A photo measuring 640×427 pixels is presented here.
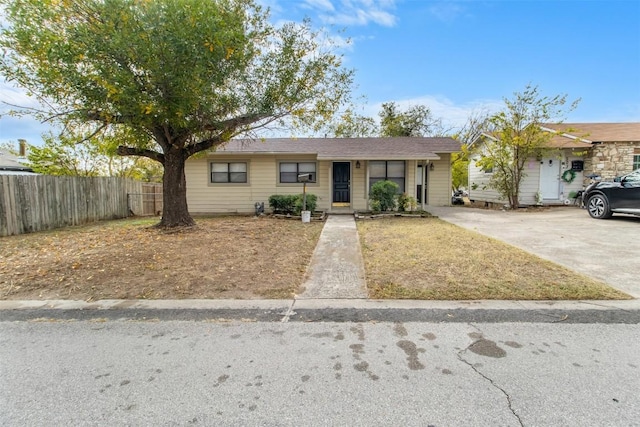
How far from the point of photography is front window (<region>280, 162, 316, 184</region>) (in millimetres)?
14500

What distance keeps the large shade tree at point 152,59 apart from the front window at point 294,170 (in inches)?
261

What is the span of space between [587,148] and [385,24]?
1155 centimetres

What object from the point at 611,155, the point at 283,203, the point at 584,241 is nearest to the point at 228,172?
the point at 283,203

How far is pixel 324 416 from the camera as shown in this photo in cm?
201

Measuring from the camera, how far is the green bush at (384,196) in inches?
510

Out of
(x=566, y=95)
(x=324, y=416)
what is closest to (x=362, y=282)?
(x=324, y=416)

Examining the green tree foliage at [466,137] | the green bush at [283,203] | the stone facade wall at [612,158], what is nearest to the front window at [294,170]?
the green bush at [283,203]

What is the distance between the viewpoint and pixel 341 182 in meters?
15.5

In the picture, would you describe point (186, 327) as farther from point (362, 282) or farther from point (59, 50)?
point (59, 50)

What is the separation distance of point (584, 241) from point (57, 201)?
14704 millimetres

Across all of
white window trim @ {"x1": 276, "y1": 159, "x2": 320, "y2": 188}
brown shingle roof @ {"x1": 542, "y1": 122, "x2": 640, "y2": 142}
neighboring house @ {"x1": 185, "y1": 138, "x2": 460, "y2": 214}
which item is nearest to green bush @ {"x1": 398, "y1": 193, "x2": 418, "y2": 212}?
neighboring house @ {"x1": 185, "y1": 138, "x2": 460, "y2": 214}

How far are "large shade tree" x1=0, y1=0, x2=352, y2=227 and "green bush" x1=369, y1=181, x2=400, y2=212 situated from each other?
6.22m

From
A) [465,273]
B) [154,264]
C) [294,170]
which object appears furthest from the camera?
[294,170]

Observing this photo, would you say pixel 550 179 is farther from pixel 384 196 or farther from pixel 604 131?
pixel 384 196
